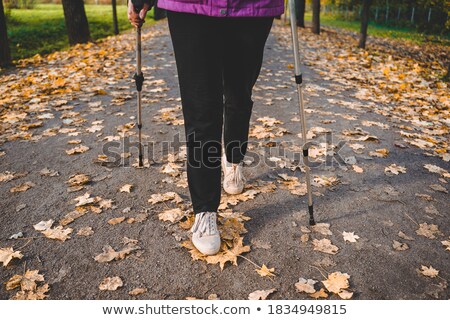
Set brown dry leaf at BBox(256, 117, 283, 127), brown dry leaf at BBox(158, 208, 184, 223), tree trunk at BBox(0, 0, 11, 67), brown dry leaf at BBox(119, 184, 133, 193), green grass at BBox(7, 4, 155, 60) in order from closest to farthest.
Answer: brown dry leaf at BBox(158, 208, 184, 223)
brown dry leaf at BBox(119, 184, 133, 193)
brown dry leaf at BBox(256, 117, 283, 127)
tree trunk at BBox(0, 0, 11, 67)
green grass at BBox(7, 4, 155, 60)

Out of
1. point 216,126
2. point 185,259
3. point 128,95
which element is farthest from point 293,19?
point 128,95

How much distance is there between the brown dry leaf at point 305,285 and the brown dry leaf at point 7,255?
1.84 meters

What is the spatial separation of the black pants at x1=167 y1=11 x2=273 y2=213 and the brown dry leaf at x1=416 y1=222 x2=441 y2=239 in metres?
1.61

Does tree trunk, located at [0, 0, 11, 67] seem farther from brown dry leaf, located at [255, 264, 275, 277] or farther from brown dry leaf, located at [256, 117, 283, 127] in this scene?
brown dry leaf, located at [255, 264, 275, 277]

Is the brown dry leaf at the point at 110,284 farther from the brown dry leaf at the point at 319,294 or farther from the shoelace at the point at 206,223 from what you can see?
the brown dry leaf at the point at 319,294

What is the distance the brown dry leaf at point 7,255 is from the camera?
238 centimetres

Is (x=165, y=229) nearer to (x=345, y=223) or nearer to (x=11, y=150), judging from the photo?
(x=345, y=223)

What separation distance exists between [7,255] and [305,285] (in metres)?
1.97

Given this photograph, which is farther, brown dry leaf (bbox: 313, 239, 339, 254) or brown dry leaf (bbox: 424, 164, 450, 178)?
brown dry leaf (bbox: 424, 164, 450, 178)

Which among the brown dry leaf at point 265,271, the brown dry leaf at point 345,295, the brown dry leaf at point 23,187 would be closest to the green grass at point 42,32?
the brown dry leaf at point 23,187

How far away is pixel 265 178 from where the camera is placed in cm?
354

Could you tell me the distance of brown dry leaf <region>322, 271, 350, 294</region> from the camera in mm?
2197

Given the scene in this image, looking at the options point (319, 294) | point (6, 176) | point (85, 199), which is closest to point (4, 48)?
point (6, 176)

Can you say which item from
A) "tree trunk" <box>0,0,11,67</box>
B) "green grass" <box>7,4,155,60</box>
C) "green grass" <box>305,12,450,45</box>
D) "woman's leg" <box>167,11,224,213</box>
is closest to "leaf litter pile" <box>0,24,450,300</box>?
"tree trunk" <box>0,0,11,67</box>
